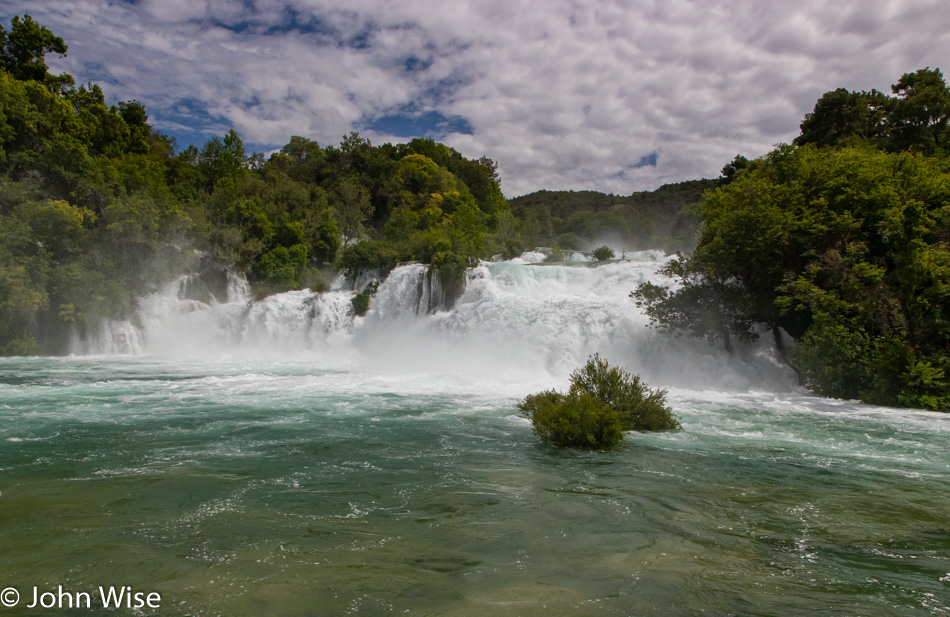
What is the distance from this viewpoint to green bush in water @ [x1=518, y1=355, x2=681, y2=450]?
8234mm

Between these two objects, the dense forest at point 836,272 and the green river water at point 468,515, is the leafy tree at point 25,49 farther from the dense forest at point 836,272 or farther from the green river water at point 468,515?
the dense forest at point 836,272

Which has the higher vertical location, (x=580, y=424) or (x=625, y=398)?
(x=625, y=398)

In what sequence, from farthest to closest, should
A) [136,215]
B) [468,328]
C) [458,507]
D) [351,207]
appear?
[351,207], [136,215], [468,328], [458,507]

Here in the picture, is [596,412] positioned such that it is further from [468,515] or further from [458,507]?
[468,515]

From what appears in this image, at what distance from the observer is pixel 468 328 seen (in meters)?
21.2

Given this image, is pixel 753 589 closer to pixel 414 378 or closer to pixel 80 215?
pixel 414 378

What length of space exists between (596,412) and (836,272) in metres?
9.01

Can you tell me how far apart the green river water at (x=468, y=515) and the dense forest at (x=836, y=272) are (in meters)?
2.37

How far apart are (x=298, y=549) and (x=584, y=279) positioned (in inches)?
843

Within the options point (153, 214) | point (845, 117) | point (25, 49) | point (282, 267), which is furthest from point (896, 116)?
point (25, 49)

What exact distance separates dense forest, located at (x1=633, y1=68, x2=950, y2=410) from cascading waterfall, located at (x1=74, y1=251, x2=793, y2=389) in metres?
1.21

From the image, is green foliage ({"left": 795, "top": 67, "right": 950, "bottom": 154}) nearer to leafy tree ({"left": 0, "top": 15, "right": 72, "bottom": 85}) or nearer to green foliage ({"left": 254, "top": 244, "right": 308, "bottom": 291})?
green foliage ({"left": 254, "top": 244, "right": 308, "bottom": 291})

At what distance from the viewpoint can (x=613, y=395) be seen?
9.61m

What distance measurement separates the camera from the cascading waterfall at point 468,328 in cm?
1709
